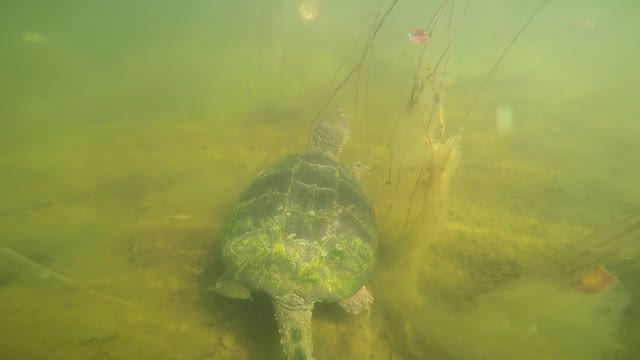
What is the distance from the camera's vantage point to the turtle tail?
9.43 feet

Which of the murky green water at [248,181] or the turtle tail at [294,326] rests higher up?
the turtle tail at [294,326]

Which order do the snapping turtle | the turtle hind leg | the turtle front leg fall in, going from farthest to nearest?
the turtle front leg < the turtle hind leg < the snapping turtle

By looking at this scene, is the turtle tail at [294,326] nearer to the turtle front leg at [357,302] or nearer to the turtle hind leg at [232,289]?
the turtle hind leg at [232,289]

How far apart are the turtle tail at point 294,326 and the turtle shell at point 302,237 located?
0.09 m

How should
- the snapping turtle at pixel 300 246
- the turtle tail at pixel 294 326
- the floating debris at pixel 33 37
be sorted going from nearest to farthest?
the turtle tail at pixel 294 326
the snapping turtle at pixel 300 246
the floating debris at pixel 33 37

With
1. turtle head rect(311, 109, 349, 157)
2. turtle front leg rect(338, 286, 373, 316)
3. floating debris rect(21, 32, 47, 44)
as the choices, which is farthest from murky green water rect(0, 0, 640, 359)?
floating debris rect(21, 32, 47, 44)

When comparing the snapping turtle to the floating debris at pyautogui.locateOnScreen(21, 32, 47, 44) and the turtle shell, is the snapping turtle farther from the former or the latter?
the floating debris at pyautogui.locateOnScreen(21, 32, 47, 44)

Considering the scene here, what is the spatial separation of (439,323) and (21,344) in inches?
160

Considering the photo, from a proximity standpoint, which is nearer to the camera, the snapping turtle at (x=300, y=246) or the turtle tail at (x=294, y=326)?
the turtle tail at (x=294, y=326)

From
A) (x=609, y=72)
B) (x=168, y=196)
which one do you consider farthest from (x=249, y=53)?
(x=609, y=72)

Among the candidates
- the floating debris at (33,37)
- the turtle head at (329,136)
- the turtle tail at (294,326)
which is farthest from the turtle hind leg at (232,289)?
the floating debris at (33,37)

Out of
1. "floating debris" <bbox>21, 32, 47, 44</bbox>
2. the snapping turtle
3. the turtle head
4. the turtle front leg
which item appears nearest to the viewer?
the snapping turtle

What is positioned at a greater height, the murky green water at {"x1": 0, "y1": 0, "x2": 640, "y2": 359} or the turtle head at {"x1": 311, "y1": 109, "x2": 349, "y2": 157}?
the turtle head at {"x1": 311, "y1": 109, "x2": 349, "y2": 157}

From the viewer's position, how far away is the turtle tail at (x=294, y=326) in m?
2.87
